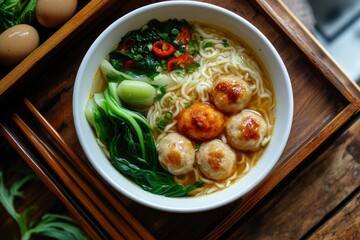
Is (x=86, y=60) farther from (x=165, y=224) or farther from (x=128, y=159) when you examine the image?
(x=165, y=224)

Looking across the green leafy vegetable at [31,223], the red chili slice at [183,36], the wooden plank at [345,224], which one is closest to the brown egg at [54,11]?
the red chili slice at [183,36]

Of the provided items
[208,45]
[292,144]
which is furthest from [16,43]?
[292,144]

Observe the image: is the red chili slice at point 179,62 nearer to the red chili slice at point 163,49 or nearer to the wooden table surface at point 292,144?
the red chili slice at point 163,49

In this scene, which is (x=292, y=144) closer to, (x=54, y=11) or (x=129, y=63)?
(x=129, y=63)

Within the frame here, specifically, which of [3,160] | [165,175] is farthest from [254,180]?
[3,160]

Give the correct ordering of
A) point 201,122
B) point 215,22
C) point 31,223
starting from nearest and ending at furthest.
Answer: point 201,122
point 215,22
point 31,223

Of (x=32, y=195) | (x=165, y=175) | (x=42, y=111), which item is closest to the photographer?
(x=165, y=175)
